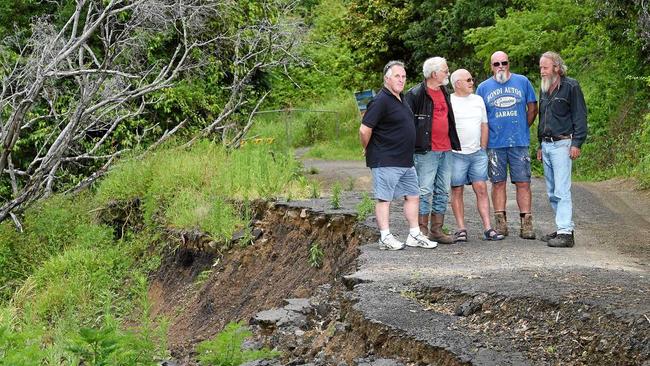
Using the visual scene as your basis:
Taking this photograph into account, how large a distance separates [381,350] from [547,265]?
2.35 metres

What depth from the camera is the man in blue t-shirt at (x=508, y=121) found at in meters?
10.2

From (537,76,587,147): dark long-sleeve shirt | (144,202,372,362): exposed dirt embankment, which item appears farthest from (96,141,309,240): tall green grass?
(537,76,587,147): dark long-sleeve shirt

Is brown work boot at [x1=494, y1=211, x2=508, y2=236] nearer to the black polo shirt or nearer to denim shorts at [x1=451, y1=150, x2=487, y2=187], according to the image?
denim shorts at [x1=451, y1=150, x2=487, y2=187]

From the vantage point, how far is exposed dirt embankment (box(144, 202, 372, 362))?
1030 cm

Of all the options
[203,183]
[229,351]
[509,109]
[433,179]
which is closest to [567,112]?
[509,109]

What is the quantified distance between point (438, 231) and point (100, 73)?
21.8 ft

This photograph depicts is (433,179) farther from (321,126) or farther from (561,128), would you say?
(321,126)

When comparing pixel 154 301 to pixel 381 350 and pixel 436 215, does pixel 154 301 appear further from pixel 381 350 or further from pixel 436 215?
pixel 381 350

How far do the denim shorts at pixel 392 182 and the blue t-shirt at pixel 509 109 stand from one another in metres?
1.08

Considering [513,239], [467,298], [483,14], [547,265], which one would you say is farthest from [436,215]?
[483,14]

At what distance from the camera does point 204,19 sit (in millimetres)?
18750

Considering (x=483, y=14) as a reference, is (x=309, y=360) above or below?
below

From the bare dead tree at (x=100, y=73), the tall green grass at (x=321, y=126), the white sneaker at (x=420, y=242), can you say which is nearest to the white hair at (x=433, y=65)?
the white sneaker at (x=420, y=242)

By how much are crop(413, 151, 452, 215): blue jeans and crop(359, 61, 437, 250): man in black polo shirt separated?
36 cm
